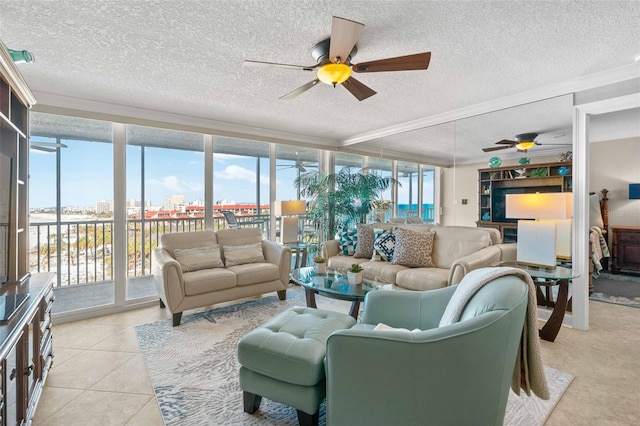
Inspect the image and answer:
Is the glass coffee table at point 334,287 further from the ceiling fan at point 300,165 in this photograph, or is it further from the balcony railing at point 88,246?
the ceiling fan at point 300,165

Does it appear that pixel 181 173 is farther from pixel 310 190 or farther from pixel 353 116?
pixel 353 116

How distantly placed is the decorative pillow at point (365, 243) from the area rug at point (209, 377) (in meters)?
1.39

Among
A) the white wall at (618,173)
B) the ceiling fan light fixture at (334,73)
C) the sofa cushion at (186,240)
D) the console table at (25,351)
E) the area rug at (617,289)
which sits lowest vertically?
the area rug at (617,289)

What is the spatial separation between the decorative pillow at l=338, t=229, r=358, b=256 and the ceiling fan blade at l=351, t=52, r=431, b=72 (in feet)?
8.34

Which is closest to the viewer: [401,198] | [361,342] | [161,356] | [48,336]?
[361,342]

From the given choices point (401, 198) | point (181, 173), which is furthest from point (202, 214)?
point (401, 198)

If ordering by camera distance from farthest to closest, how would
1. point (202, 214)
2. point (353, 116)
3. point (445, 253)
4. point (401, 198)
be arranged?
point (401, 198) → point (202, 214) → point (353, 116) → point (445, 253)

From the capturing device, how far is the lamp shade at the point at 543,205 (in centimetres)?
259

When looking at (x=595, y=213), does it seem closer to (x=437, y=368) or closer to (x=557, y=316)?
(x=557, y=316)

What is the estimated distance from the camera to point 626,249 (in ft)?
12.5

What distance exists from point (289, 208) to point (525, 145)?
299 centimetres

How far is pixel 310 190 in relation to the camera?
4.93 metres

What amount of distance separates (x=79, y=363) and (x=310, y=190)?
343cm

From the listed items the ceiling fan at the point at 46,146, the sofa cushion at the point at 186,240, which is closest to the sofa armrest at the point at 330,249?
the sofa cushion at the point at 186,240
